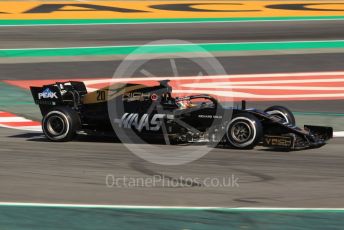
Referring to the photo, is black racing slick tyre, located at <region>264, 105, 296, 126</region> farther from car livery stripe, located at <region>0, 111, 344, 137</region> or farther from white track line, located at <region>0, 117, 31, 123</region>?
white track line, located at <region>0, 117, 31, 123</region>

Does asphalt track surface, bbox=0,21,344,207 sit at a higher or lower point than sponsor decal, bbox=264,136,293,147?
lower

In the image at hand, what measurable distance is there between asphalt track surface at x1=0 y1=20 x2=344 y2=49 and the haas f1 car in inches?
511

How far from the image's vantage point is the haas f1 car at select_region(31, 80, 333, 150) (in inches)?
462

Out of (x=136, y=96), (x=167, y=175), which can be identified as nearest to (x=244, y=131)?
(x=136, y=96)

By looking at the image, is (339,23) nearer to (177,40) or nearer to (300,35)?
(300,35)

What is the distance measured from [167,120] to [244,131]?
4.17 ft

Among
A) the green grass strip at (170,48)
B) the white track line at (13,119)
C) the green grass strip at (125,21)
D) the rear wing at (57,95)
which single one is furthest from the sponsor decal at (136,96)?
the green grass strip at (125,21)

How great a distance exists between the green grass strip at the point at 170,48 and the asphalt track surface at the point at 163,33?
30.5 inches

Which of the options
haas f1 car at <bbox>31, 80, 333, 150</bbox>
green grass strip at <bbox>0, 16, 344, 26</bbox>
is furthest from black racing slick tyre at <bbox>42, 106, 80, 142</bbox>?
green grass strip at <bbox>0, 16, 344, 26</bbox>

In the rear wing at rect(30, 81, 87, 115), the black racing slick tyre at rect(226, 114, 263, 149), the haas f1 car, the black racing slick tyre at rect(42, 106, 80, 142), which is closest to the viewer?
the black racing slick tyre at rect(226, 114, 263, 149)

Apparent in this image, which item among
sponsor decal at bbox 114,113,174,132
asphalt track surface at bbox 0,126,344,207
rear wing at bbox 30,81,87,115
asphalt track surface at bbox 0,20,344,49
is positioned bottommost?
asphalt track surface at bbox 0,126,344,207

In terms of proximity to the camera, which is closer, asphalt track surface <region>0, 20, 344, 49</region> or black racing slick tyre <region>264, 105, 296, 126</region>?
black racing slick tyre <region>264, 105, 296, 126</region>

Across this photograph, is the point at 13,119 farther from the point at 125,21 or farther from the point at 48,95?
the point at 125,21

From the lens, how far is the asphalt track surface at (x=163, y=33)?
1032 inches
